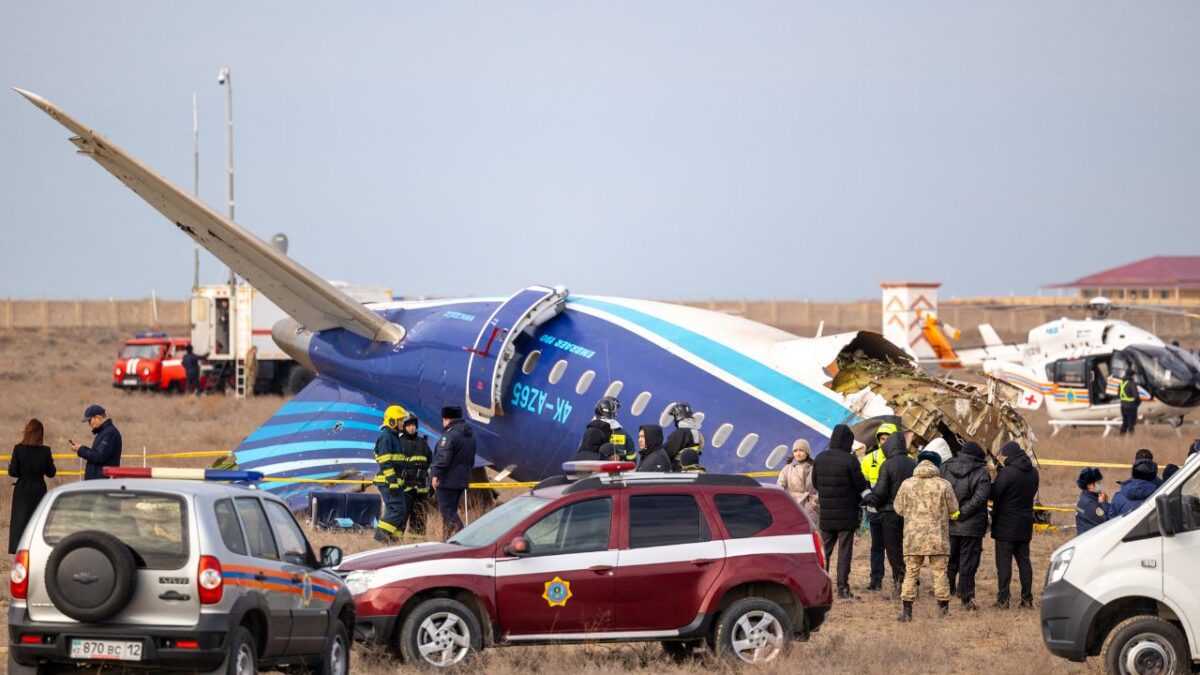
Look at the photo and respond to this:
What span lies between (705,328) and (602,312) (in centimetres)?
161

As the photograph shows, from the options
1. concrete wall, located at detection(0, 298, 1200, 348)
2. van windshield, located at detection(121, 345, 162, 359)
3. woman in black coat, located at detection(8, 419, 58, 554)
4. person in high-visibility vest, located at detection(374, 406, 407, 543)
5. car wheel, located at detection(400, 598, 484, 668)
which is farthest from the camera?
concrete wall, located at detection(0, 298, 1200, 348)

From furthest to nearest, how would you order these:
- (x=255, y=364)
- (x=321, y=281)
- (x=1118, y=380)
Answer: (x=255, y=364) < (x=1118, y=380) < (x=321, y=281)

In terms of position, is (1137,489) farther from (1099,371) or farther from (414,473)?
(1099,371)

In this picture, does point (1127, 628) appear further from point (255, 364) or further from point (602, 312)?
point (255, 364)

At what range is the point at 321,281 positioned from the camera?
23000 millimetres

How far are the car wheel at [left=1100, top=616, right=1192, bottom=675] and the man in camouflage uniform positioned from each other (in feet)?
12.2

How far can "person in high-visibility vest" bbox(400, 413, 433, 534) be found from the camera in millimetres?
18859

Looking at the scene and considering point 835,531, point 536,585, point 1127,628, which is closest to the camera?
point 1127,628

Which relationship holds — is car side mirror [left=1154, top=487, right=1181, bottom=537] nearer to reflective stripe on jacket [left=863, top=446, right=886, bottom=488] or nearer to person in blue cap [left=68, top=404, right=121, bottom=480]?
reflective stripe on jacket [left=863, top=446, right=886, bottom=488]

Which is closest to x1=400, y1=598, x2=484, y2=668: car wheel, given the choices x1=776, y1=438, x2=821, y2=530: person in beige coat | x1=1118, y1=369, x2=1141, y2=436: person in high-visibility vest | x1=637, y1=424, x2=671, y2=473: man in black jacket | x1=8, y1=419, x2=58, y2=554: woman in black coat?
x1=637, y1=424, x2=671, y2=473: man in black jacket

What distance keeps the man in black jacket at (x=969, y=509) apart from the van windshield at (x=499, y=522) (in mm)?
4870

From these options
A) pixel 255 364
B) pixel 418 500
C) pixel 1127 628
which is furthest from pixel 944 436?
pixel 255 364

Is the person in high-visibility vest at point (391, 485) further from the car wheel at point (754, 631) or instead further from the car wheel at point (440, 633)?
the car wheel at point (754, 631)

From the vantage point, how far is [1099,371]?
38031 millimetres
